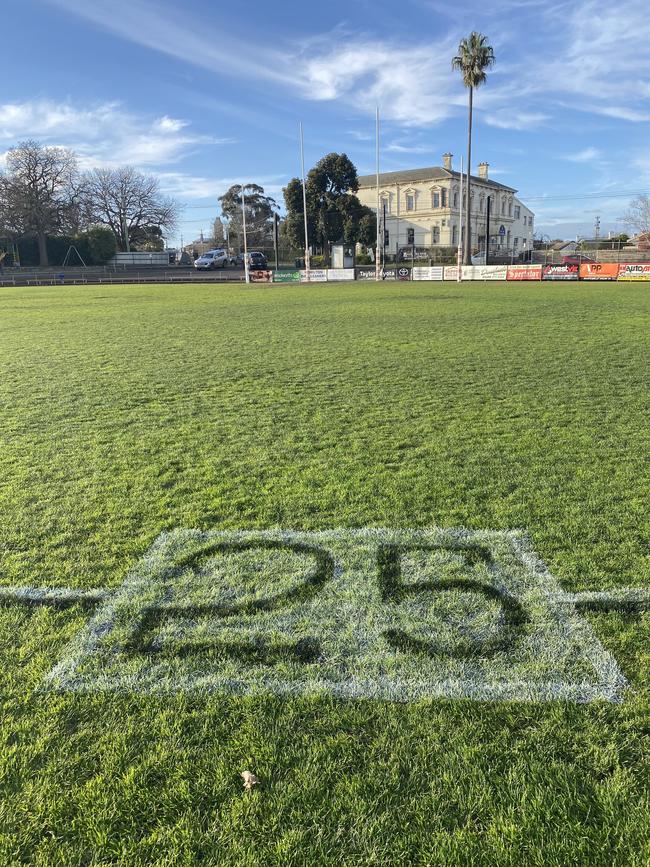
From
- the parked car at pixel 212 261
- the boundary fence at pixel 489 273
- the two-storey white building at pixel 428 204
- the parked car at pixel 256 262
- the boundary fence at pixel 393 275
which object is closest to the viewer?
the boundary fence at pixel 489 273

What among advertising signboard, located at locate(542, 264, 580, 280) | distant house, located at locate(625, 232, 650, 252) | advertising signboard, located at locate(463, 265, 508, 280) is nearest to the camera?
advertising signboard, located at locate(542, 264, 580, 280)

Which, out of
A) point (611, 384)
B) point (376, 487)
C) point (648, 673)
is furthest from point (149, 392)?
point (648, 673)

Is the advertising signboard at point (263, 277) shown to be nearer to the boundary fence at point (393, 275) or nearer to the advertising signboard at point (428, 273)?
the boundary fence at point (393, 275)

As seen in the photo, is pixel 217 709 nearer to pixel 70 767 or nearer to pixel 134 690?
pixel 134 690

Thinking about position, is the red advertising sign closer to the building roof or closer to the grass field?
the grass field

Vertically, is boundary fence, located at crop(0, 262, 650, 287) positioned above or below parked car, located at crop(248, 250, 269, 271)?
below

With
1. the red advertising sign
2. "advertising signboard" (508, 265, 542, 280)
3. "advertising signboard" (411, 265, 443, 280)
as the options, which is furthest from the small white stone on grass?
"advertising signboard" (411, 265, 443, 280)

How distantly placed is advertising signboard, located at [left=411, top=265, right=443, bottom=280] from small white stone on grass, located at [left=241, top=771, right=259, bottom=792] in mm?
40047

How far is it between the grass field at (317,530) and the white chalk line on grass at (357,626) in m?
0.08

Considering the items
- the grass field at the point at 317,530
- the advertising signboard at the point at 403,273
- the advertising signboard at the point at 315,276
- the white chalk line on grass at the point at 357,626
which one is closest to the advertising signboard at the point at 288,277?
the advertising signboard at the point at 315,276

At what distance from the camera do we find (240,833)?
68.1 inches

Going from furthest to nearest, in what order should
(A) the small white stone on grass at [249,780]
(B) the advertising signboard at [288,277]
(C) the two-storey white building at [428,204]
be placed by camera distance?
1. (C) the two-storey white building at [428,204]
2. (B) the advertising signboard at [288,277]
3. (A) the small white stone on grass at [249,780]

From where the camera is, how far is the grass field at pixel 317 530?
1.75m

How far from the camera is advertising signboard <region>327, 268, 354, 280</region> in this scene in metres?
41.5
